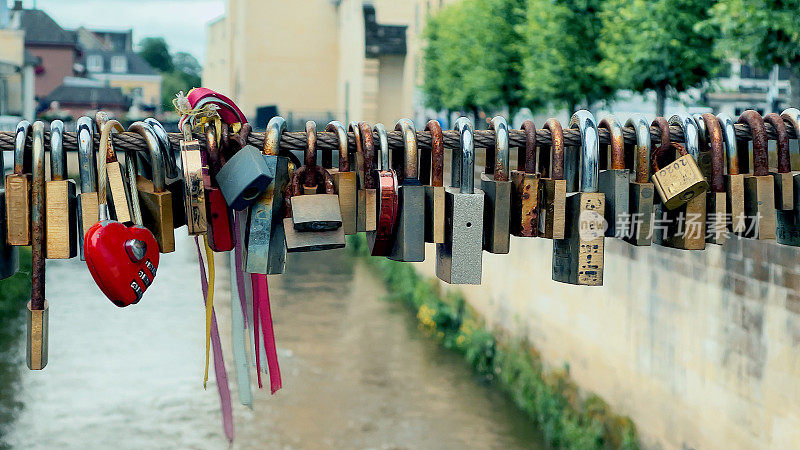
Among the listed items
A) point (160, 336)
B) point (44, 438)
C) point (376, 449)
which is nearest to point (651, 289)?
point (376, 449)

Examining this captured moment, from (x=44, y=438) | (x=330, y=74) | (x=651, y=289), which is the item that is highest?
(x=330, y=74)

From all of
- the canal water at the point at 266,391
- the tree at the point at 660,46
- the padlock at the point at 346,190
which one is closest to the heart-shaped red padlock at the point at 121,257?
the padlock at the point at 346,190

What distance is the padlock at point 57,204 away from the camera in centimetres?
242

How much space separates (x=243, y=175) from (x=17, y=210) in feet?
1.75

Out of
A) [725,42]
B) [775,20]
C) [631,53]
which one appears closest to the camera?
[775,20]

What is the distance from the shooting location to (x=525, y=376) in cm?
1089

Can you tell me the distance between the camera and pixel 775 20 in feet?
26.9

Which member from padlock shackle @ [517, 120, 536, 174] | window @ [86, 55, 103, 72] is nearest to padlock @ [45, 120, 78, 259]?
padlock shackle @ [517, 120, 536, 174]

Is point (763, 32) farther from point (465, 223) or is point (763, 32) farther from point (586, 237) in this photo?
point (465, 223)

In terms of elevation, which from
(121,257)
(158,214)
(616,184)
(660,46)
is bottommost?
(121,257)

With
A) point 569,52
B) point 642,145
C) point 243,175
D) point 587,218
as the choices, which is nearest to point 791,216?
point 642,145

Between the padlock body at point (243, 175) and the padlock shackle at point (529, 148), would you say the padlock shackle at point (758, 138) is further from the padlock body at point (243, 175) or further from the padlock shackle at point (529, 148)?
the padlock body at point (243, 175)

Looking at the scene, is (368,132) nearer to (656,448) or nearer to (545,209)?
(545,209)

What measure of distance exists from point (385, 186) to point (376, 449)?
7.73 metres
